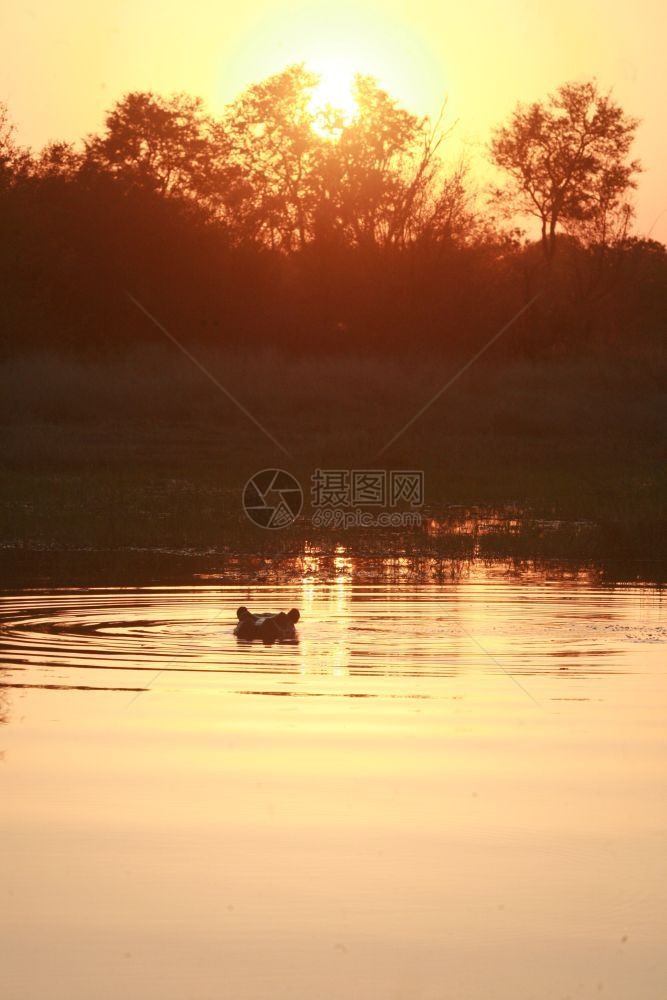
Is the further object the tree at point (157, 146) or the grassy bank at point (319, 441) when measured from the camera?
the tree at point (157, 146)

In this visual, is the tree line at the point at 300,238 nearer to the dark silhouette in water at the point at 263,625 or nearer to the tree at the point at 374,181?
the tree at the point at 374,181

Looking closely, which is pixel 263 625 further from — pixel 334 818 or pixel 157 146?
pixel 157 146

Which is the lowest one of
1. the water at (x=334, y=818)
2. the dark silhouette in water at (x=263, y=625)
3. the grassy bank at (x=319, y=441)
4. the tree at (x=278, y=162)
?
the water at (x=334, y=818)

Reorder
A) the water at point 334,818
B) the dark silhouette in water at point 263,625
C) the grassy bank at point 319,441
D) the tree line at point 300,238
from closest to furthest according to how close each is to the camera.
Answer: the water at point 334,818 < the dark silhouette in water at point 263,625 < the grassy bank at point 319,441 < the tree line at point 300,238

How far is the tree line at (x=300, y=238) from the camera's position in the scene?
135 ft

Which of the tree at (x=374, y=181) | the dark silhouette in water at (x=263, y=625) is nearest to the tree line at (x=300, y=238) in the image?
the tree at (x=374, y=181)

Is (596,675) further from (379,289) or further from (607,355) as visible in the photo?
(379,289)

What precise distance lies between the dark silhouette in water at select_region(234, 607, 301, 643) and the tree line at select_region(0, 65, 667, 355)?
28173 millimetres

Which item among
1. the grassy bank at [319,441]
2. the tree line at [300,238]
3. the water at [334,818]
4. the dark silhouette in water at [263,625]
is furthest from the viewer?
the tree line at [300,238]

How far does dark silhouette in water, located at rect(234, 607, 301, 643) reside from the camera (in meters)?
11.1

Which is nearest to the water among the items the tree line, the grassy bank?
the grassy bank

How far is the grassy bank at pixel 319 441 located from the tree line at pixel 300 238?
168 inches

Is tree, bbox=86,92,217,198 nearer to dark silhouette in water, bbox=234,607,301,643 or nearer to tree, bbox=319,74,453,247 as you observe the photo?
tree, bbox=319,74,453,247

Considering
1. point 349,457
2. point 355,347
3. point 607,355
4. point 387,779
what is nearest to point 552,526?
point 349,457
